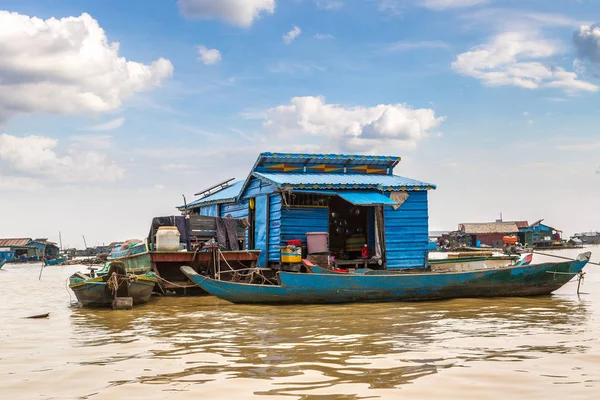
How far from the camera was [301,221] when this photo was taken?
18.2 m

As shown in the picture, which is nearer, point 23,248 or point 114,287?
point 114,287

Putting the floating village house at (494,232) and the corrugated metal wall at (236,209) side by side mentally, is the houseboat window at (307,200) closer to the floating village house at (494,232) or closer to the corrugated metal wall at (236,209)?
the corrugated metal wall at (236,209)

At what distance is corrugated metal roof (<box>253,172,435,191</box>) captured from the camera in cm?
1772

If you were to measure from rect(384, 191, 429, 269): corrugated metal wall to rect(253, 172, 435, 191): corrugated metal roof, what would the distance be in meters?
0.47

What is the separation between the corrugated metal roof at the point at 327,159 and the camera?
19844 millimetres

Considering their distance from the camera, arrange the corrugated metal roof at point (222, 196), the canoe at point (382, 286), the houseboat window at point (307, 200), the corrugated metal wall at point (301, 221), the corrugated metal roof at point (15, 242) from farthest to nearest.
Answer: the corrugated metal roof at point (15, 242) < the corrugated metal roof at point (222, 196) < the houseboat window at point (307, 200) < the corrugated metal wall at point (301, 221) < the canoe at point (382, 286)

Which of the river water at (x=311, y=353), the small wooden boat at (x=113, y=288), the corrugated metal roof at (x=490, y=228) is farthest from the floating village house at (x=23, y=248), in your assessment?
the river water at (x=311, y=353)

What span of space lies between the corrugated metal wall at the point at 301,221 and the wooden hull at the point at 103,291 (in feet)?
13.7

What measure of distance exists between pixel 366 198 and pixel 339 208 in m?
3.28

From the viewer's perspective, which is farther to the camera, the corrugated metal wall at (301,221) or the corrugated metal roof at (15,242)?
the corrugated metal roof at (15,242)

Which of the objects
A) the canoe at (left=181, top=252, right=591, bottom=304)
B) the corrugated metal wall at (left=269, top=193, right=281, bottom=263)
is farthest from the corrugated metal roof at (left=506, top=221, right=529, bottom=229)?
the corrugated metal wall at (left=269, top=193, right=281, bottom=263)

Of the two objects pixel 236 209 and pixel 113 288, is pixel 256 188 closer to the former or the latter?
pixel 236 209

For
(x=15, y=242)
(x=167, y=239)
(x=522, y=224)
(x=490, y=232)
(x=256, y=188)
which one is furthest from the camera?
(x=522, y=224)

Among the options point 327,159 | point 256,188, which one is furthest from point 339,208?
point 256,188
